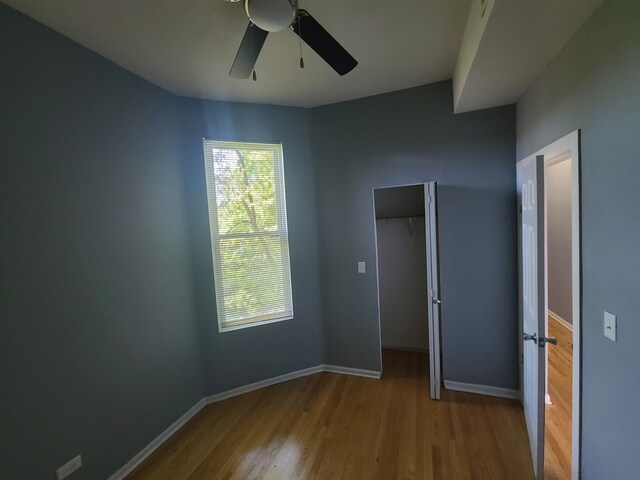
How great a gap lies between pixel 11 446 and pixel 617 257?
282cm

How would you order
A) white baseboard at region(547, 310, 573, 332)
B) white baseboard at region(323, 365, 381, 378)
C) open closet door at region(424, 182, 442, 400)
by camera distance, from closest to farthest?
1. open closet door at region(424, 182, 442, 400)
2. white baseboard at region(323, 365, 381, 378)
3. white baseboard at region(547, 310, 573, 332)

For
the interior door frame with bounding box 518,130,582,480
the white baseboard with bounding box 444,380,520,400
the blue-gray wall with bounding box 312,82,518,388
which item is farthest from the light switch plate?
the white baseboard with bounding box 444,380,520,400

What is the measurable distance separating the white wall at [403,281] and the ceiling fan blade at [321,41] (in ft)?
6.77

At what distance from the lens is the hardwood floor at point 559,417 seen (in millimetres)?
1780

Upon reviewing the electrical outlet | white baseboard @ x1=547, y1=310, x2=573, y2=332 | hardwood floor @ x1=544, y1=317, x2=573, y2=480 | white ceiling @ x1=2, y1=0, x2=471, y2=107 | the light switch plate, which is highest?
white ceiling @ x1=2, y1=0, x2=471, y2=107

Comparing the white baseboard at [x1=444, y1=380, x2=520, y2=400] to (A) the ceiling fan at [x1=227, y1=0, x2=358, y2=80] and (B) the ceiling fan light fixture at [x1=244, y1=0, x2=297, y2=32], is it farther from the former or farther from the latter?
(B) the ceiling fan light fixture at [x1=244, y1=0, x2=297, y2=32]

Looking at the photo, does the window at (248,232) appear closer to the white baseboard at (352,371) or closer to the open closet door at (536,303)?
the white baseboard at (352,371)

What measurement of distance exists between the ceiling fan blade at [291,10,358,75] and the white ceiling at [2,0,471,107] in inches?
9.1

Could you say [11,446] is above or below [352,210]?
below

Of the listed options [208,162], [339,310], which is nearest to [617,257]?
[339,310]

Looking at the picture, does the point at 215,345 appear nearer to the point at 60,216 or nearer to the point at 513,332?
the point at 60,216

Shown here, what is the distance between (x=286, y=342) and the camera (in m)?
2.93

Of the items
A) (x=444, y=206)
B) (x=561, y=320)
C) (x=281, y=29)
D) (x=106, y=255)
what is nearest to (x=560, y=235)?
(x=561, y=320)

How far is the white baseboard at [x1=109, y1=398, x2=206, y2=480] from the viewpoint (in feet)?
6.26
